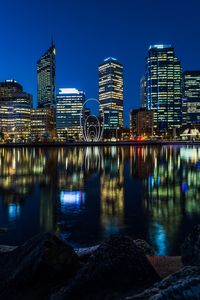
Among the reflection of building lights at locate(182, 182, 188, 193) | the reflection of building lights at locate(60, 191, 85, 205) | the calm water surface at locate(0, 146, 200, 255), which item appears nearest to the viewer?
the calm water surface at locate(0, 146, 200, 255)

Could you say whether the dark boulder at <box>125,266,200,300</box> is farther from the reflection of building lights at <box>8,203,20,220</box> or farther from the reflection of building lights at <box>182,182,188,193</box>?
the reflection of building lights at <box>182,182,188,193</box>

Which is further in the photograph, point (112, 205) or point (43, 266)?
point (112, 205)

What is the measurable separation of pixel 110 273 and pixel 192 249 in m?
1.58

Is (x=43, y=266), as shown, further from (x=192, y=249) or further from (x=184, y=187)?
(x=184, y=187)

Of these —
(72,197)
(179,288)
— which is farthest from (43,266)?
(72,197)

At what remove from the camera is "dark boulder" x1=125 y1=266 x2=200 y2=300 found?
4.68 metres

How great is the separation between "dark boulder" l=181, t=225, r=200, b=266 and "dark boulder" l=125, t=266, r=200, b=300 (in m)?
1.43

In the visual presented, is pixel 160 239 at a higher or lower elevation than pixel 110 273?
lower

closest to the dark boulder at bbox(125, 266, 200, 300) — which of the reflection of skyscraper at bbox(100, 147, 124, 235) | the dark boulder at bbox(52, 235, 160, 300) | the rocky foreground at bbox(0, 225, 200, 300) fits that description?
the rocky foreground at bbox(0, 225, 200, 300)

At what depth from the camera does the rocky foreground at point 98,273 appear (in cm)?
556

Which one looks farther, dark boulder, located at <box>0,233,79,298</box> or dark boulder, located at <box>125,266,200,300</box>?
dark boulder, located at <box>0,233,79,298</box>

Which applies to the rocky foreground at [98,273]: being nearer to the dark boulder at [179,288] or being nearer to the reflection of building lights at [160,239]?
the dark boulder at [179,288]

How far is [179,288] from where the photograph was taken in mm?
4773

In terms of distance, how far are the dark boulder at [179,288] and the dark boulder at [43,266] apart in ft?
8.31
